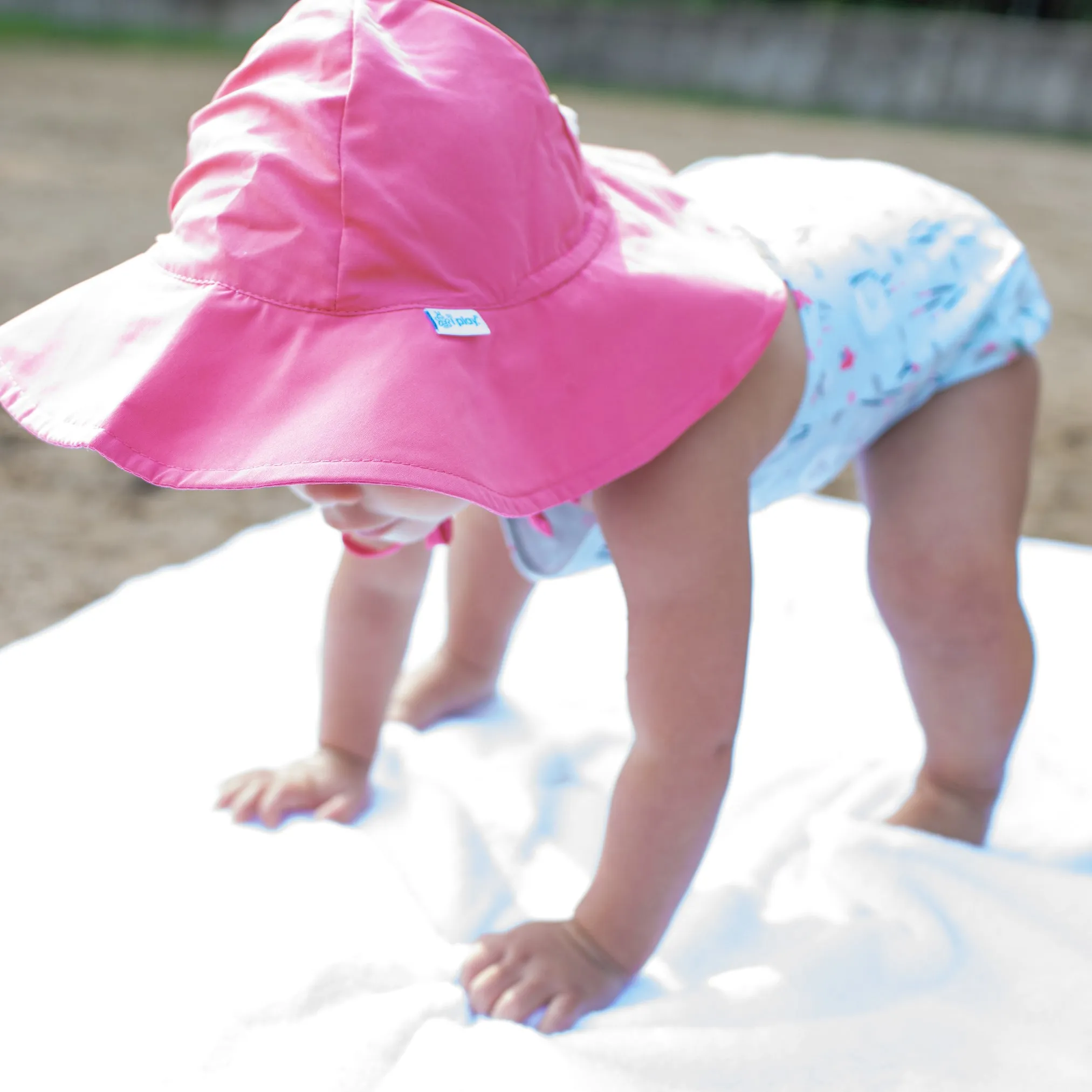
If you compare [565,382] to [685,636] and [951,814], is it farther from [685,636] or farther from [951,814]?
[951,814]

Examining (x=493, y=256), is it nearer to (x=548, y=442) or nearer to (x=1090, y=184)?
(x=548, y=442)

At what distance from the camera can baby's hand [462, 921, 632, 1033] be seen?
0.83m

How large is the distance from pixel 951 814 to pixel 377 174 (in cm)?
70

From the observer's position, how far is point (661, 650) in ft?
2.68

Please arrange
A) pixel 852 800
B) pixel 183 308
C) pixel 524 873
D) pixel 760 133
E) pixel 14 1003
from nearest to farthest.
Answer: pixel 183 308, pixel 14 1003, pixel 524 873, pixel 852 800, pixel 760 133

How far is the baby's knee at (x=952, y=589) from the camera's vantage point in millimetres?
1000

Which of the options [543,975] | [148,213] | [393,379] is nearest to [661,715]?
[543,975]

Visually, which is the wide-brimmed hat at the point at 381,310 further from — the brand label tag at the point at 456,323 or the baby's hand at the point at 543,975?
the baby's hand at the point at 543,975

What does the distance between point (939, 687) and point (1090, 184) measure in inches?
192

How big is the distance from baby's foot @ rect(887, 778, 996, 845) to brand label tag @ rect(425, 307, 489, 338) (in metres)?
0.60

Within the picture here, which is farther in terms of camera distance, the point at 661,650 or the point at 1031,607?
the point at 1031,607

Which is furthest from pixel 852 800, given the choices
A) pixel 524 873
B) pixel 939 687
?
pixel 524 873

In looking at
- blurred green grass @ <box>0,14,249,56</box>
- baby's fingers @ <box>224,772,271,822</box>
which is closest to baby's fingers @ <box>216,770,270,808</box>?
baby's fingers @ <box>224,772,271,822</box>

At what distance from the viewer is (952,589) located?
100cm
